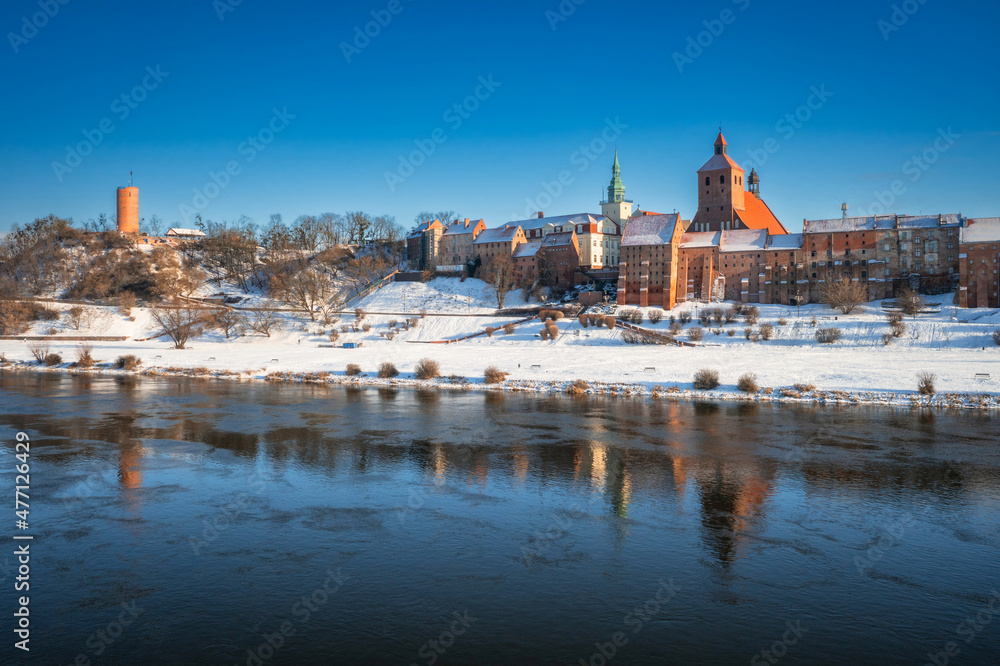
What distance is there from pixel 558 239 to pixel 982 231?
38747mm

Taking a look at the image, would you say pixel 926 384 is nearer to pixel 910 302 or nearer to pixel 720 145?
pixel 910 302

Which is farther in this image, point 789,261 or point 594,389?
point 789,261

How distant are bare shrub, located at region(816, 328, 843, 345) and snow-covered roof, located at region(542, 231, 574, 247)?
3521 centimetres

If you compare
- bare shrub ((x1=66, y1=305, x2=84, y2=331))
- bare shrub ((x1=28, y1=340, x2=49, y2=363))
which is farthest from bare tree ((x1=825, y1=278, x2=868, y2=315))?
bare shrub ((x1=66, y1=305, x2=84, y2=331))

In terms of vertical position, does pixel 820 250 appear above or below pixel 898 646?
above

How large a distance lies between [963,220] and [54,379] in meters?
68.0

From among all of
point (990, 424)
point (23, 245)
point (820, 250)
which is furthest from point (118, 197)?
point (990, 424)

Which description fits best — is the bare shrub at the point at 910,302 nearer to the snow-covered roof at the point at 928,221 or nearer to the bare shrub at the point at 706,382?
the snow-covered roof at the point at 928,221

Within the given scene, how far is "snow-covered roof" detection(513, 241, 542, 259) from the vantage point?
262ft

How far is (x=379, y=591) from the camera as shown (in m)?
10.5

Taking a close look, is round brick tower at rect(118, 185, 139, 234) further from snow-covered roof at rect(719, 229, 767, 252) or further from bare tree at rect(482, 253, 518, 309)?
snow-covered roof at rect(719, 229, 767, 252)

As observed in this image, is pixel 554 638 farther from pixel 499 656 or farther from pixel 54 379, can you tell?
pixel 54 379

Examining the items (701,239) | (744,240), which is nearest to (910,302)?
(744,240)

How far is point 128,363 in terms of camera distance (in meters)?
41.2
